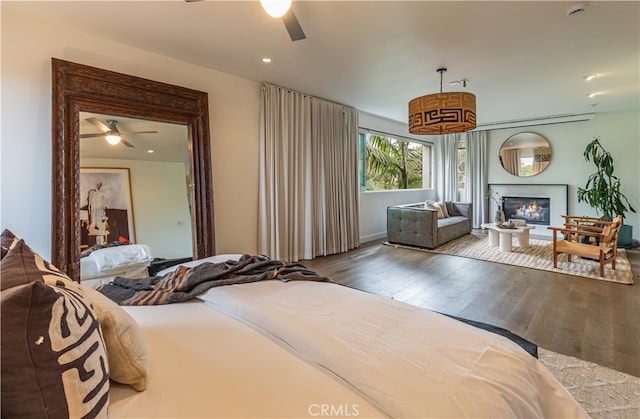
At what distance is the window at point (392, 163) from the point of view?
624 cm

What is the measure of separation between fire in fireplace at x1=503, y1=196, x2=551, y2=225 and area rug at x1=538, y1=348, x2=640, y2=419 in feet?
18.5

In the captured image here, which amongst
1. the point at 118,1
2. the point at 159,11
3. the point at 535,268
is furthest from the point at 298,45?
the point at 535,268

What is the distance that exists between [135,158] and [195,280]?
1.95m

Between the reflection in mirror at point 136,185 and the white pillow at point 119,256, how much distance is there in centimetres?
6

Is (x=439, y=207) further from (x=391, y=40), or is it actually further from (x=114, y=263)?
(x=114, y=263)

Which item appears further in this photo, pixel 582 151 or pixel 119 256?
pixel 582 151

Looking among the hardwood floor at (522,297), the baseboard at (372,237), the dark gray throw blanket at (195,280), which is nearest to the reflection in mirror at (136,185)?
the dark gray throw blanket at (195,280)

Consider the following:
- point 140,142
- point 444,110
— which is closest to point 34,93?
point 140,142

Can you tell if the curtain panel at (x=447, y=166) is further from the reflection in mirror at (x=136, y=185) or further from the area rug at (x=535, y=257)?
the reflection in mirror at (x=136, y=185)

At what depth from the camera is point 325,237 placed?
485cm

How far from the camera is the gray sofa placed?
17.1ft

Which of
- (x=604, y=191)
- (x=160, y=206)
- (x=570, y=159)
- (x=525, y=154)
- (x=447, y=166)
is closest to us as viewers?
(x=160, y=206)

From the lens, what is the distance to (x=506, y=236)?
500cm

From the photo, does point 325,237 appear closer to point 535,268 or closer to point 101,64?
point 535,268
